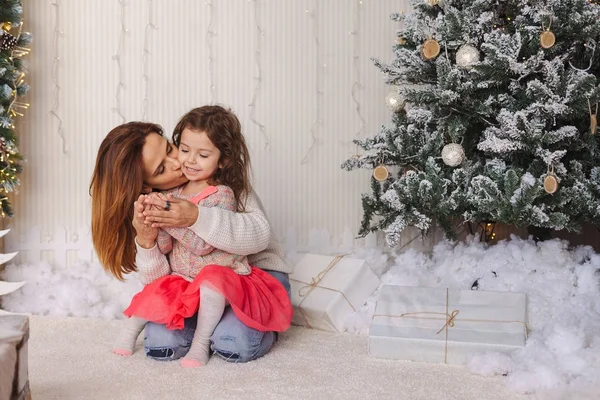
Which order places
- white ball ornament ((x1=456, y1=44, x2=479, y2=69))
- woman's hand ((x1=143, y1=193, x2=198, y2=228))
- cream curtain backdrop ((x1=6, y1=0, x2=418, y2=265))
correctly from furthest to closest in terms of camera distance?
cream curtain backdrop ((x1=6, y1=0, x2=418, y2=265)) < white ball ornament ((x1=456, y1=44, x2=479, y2=69)) < woman's hand ((x1=143, y1=193, x2=198, y2=228))

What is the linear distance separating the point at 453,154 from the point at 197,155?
2.88 feet

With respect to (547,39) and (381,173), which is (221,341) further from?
(547,39)

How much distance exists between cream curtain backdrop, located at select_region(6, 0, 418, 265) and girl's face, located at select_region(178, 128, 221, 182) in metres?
0.94

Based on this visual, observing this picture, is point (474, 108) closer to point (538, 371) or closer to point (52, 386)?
point (538, 371)

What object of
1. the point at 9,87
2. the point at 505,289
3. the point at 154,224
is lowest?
the point at 505,289

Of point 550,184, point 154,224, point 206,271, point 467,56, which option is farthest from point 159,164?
point 550,184

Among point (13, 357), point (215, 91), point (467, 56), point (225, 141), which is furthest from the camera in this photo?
point (215, 91)

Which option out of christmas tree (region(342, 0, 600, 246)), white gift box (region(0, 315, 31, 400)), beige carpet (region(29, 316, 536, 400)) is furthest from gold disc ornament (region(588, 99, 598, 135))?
white gift box (region(0, 315, 31, 400))

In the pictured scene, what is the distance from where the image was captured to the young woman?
6.50ft

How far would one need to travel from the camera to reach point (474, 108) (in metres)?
2.35

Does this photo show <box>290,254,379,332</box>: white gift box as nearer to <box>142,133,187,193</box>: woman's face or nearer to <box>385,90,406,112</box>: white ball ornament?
<box>385,90,406,112</box>: white ball ornament

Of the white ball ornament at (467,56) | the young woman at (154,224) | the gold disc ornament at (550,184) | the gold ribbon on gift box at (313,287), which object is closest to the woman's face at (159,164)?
the young woman at (154,224)

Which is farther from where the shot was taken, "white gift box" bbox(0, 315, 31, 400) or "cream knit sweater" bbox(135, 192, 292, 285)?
"cream knit sweater" bbox(135, 192, 292, 285)

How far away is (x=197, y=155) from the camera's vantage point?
2074mm
